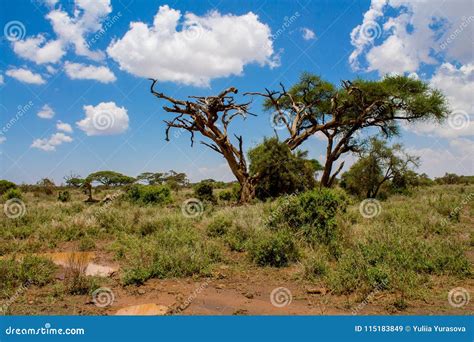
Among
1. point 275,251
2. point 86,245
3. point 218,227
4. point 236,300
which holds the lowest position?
point 236,300

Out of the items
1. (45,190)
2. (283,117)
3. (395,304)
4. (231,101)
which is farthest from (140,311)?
(45,190)

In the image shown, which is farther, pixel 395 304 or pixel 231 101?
pixel 231 101

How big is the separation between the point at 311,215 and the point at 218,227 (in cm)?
250

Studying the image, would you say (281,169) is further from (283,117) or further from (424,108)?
(424,108)

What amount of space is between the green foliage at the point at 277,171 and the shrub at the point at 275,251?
358 inches

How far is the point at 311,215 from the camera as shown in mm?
9727

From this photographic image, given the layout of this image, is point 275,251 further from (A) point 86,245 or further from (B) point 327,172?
(B) point 327,172

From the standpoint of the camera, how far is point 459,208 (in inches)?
500

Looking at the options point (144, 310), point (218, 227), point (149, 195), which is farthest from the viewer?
point (149, 195)

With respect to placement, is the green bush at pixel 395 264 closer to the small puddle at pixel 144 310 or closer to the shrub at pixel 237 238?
the shrub at pixel 237 238

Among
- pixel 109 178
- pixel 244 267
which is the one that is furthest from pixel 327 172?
pixel 109 178

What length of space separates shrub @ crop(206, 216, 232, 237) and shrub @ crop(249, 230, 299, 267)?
2.13 meters

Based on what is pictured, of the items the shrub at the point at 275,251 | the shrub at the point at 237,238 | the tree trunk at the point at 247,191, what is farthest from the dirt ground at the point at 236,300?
the tree trunk at the point at 247,191

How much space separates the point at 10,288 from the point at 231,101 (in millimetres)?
12553
